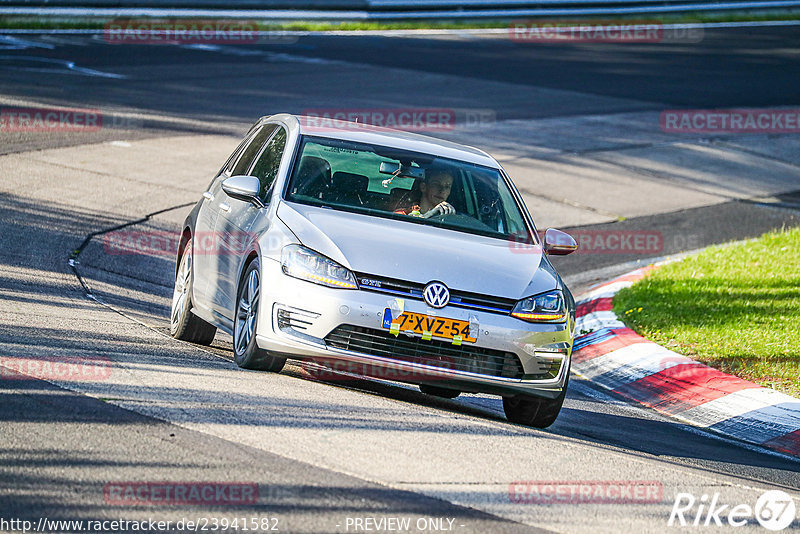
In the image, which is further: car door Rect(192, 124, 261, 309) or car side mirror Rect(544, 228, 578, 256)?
car door Rect(192, 124, 261, 309)

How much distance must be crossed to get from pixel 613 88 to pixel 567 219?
38.8 feet

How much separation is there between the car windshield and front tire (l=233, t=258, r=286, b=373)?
26.1 inches

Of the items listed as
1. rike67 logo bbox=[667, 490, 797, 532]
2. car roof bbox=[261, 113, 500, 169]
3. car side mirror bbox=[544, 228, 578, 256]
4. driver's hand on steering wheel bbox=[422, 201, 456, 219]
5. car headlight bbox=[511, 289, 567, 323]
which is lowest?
rike67 logo bbox=[667, 490, 797, 532]

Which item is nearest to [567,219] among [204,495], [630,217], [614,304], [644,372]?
[630,217]

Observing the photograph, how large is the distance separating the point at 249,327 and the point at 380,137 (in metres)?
1.95

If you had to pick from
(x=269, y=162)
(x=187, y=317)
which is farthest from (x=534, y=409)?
(x=187, y=317)

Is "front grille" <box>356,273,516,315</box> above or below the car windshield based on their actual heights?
below

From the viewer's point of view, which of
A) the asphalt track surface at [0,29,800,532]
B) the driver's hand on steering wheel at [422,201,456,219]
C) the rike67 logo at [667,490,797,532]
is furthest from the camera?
the driver's hand on steering wheel at [422,201,456,219]

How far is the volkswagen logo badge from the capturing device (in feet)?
22.6

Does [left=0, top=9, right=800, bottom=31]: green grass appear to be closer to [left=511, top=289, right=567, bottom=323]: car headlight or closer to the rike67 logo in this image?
[left=511, top=289, right=567, bottom=323]: car headlight

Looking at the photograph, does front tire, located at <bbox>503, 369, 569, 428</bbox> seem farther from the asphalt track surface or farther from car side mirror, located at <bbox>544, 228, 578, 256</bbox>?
car side mirror, located at <bbox>544, 228, 578, 256</bbox>

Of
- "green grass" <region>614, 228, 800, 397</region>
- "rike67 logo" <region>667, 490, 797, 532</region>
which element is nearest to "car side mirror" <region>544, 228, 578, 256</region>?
"green grass" <region>614, 228, 800, 397</region>

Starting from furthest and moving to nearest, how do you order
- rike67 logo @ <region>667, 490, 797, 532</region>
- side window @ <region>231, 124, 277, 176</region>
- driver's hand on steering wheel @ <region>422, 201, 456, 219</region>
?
side window @ <region>231, 124, 277, 176</region> → driver's hand on steering wheel @ <region>422, 201, 456, 219</region> → rike67 logo @ <region>667, 490, 797, 532</region>

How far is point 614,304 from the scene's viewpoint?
455 inches
